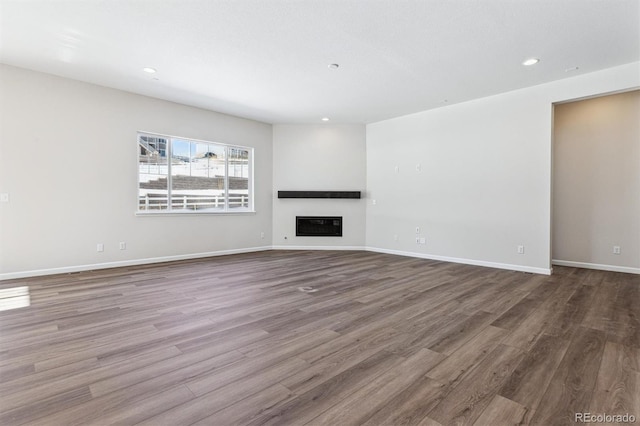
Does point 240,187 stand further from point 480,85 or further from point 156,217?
point 480,85

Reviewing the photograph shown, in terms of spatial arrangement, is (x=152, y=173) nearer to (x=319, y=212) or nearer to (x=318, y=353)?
(x=319, y=212)

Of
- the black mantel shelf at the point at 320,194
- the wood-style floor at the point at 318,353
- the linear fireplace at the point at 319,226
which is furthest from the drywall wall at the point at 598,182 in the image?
the linear fireplace at the point at 319,226

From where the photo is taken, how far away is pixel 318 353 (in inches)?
83.4

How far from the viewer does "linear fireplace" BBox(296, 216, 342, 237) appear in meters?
7.08

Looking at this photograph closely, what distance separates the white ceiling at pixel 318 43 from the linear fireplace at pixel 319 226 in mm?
2964

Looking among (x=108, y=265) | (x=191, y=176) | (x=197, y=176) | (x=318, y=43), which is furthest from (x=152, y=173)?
(x=318, y=43)

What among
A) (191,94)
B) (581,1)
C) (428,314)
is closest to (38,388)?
(428,314)

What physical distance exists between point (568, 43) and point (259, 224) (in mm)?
5943

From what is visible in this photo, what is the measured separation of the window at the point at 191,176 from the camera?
540cm

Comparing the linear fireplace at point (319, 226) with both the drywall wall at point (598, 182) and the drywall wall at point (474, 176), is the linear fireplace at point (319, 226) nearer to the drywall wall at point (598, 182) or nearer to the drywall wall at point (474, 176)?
the drywall wall at point (474, 176)

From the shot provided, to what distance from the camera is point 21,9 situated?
2.83 metres

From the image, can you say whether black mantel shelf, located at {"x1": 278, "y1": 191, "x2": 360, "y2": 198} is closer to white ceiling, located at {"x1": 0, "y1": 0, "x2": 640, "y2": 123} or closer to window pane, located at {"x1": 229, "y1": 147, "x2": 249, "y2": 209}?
window pane, located at {"x1": 229, "y1": 147, "x2": 249, "y2": 209}

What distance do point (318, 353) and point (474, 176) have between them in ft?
15.0

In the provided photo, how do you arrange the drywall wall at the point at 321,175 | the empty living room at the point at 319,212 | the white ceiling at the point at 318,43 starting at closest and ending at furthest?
the empty living room at the point at 319,212 < the white ceiling at the point at 318,43 < the drywall wall at the point at 321,175
